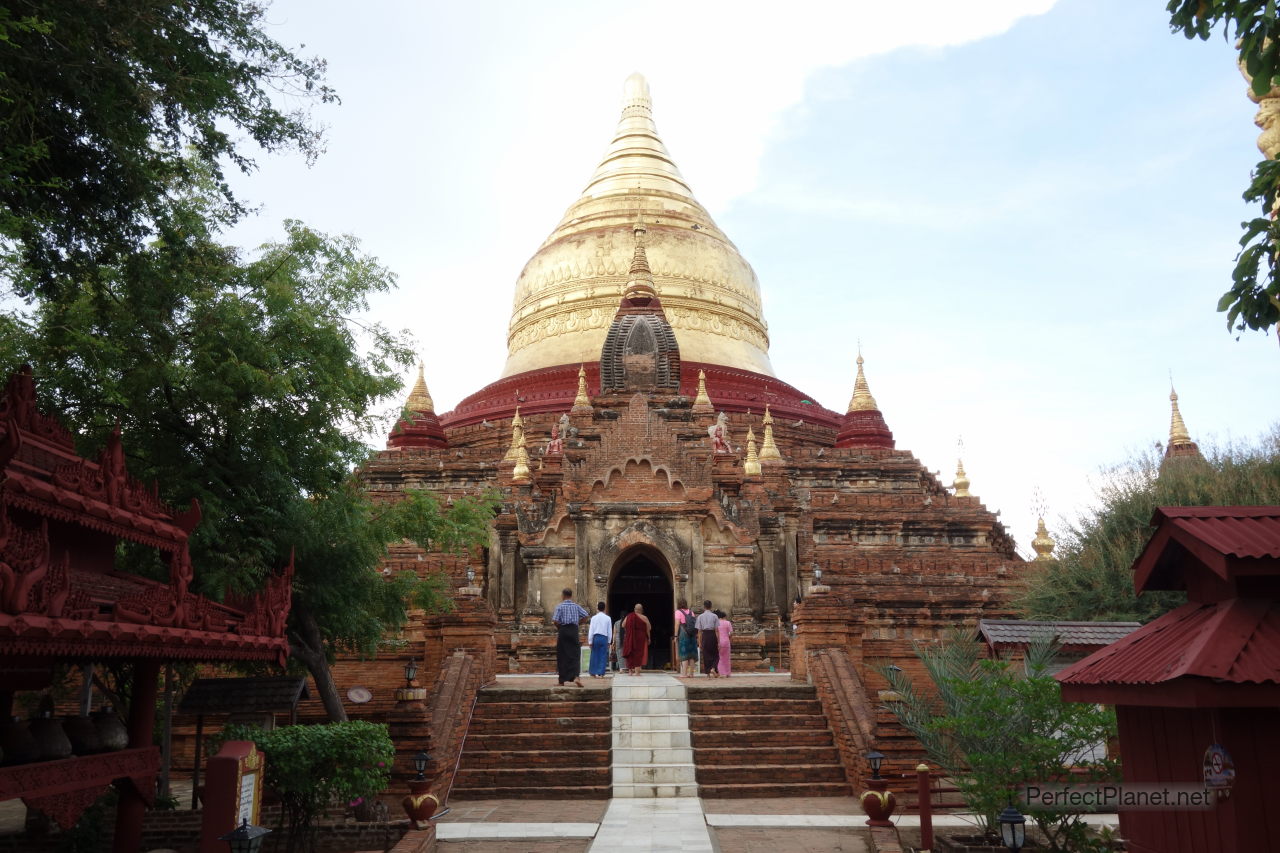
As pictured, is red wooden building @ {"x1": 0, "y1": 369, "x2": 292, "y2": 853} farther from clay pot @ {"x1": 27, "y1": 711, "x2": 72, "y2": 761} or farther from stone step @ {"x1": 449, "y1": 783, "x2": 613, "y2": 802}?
stone step @ {"x1": 449, "y1": 783, "x2": 613, "y2": 802}

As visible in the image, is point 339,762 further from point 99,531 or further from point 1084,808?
point 1084,808

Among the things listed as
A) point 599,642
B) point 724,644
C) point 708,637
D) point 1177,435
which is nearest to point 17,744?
point 599,642

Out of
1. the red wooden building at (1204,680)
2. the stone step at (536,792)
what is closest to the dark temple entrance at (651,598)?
the stone step at (536,792)

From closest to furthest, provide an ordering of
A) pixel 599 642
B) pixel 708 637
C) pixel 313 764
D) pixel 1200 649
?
pixel 1200 649, pixel 313 764, pixel 599 642, pixel 708 637

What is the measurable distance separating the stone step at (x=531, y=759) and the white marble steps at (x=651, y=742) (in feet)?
0.85

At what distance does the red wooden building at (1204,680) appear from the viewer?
641 cm

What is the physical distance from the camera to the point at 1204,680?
6418 mm

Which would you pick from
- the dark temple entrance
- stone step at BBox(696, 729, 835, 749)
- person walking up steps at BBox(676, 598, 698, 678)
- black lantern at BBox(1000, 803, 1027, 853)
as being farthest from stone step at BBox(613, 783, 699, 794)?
the dark temple entrance

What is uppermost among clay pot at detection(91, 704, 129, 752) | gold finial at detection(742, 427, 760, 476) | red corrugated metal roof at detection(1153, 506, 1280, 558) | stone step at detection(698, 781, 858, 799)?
gold finial at detection(742, 427, 760, 476)

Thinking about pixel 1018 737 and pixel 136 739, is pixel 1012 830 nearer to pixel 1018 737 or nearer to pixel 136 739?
pixel 1018 737

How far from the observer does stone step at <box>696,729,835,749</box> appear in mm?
13336

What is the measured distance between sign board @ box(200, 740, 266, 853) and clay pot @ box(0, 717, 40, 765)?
3.71 ft

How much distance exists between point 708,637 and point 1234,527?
1110cm

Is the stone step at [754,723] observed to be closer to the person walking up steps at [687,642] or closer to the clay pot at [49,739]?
the person walking up steps at [687,642]
